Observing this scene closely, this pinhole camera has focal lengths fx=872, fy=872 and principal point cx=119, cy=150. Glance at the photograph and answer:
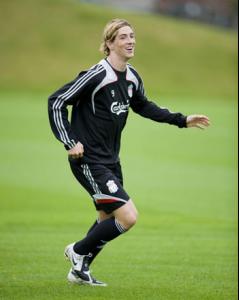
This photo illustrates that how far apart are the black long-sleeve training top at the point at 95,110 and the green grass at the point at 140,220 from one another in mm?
1371

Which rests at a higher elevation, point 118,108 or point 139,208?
point 118,108

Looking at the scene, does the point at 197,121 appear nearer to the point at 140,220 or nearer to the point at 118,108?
the point at 118,108

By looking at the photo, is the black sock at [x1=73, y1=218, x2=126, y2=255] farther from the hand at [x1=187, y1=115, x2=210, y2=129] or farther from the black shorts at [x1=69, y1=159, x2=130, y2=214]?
the hand at [x1=187, y1=115, x2=210, y2=129]

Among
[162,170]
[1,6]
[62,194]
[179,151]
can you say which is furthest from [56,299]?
[1,6]

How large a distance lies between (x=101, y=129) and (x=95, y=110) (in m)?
0.19

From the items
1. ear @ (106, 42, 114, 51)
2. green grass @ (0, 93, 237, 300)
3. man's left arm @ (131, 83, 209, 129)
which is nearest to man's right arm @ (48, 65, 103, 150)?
ear @ (106, 42, 114, 51)

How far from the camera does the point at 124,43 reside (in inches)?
327

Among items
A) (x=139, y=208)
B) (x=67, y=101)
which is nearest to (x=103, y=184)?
(x=67, y=101)

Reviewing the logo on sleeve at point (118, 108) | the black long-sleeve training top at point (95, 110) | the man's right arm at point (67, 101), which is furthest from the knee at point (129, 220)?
the logo on sleeve at point (118, 108)

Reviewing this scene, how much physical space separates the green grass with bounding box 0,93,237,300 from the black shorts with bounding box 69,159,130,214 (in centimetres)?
83

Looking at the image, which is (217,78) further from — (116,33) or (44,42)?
(116,33)

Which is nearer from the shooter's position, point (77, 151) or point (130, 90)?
point (77, 151)

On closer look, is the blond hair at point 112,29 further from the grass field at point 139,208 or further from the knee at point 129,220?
the grass field at point 139,208

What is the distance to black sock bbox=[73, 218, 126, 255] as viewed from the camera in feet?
27.0
